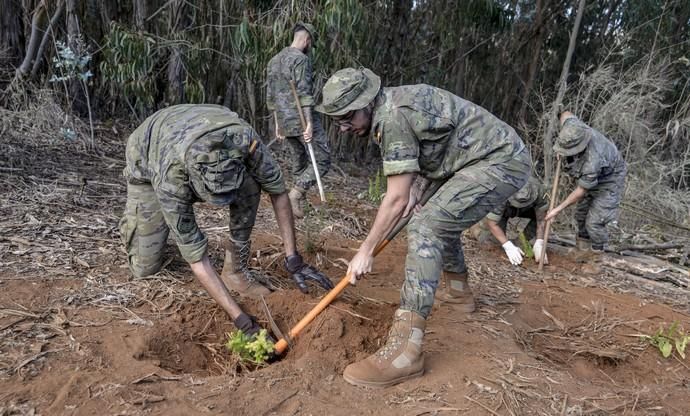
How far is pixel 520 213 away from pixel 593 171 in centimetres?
88

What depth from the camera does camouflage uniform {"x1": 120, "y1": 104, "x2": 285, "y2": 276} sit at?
2.77 m

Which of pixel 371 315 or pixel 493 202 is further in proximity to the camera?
pixel 371 315

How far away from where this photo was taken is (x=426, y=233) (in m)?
2.76

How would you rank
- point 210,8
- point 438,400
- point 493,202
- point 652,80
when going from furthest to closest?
point 652,80 < point 210,8 < point 493,202 < point 438,400

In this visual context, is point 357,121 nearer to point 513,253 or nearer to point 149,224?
point 149,224

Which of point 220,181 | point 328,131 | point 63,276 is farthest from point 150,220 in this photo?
point 328,131

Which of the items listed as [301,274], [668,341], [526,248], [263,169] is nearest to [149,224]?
[263,169]

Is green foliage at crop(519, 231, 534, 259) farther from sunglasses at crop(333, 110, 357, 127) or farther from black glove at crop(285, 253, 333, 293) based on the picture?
sunglasses at crop(333, 110, 357, 127)

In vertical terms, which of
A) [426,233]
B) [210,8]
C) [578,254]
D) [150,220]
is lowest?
[578,254]

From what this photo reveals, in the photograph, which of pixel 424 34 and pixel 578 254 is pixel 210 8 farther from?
pixel 578 254

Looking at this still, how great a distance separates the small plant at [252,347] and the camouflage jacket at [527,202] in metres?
3.18

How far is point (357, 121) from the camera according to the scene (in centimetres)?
270

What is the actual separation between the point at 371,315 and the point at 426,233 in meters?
0.96

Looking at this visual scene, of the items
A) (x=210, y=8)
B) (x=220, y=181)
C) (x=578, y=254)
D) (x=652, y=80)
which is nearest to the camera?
(x=220, y=181)
